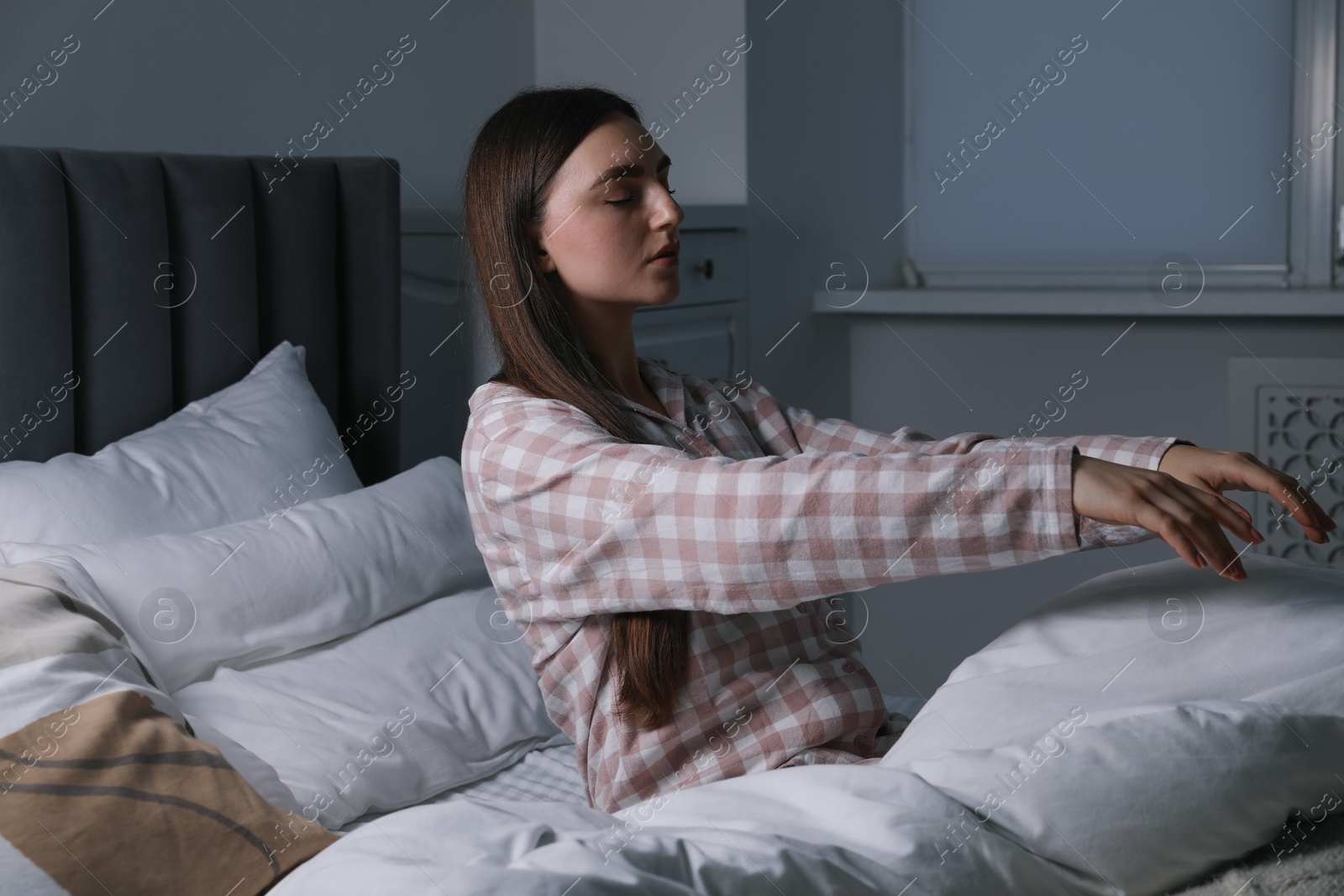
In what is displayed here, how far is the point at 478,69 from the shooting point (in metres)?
2.25

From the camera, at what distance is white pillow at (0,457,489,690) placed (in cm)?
114

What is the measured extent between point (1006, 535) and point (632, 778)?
15.6 inches

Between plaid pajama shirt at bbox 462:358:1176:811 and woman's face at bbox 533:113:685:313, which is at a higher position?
woman's face at bbox 533:113:685:313

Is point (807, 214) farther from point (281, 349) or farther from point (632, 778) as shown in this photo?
point (632, 778)

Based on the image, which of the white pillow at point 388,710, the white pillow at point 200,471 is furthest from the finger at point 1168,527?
the white pillow at point 200,471

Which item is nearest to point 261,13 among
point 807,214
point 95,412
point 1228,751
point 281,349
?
point 281,349

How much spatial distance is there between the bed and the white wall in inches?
31.4

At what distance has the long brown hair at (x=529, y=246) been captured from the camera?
3.37 ft

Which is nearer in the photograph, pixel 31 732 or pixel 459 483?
pixel 31 732

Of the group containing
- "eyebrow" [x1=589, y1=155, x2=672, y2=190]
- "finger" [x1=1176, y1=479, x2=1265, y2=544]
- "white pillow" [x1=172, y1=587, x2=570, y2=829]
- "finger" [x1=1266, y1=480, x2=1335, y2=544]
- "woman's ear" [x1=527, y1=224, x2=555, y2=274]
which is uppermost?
"eyebrow" [x1=589, y1=155, x2=672, y2=190]

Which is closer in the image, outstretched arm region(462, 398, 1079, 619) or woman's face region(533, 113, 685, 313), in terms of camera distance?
outstretched arm region(462, 398, 1079, 619)

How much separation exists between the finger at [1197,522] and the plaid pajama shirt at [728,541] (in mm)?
53

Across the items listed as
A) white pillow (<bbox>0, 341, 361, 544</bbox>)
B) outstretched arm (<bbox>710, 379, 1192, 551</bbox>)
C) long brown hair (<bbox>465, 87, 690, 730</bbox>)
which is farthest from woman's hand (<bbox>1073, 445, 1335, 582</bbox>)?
white pillow (<bbox>0, 341, 361, 544</bbox>)

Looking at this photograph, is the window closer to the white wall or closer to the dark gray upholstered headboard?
the white wall
